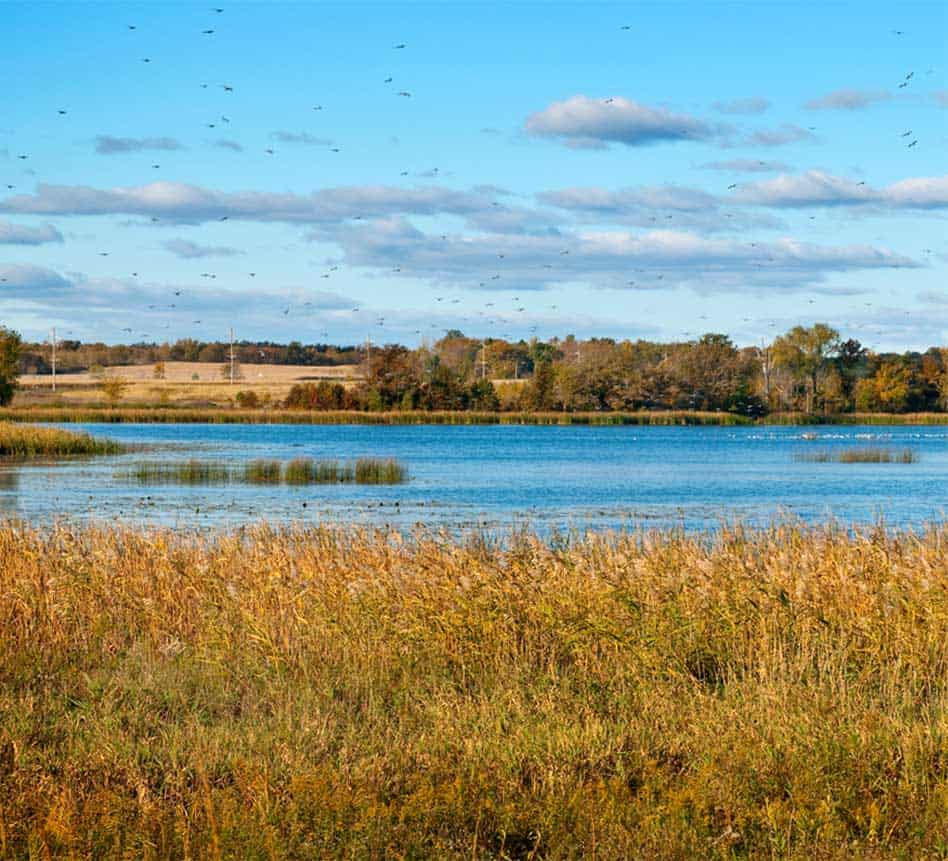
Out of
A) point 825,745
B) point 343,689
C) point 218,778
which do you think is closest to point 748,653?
point 825,745

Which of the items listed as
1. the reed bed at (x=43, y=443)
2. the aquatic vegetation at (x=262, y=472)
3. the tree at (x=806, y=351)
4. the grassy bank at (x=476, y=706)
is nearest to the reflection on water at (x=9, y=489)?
the reed bed at (x=43, y=443)

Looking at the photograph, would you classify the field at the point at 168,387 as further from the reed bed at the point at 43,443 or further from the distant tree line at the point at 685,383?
the reed bed at the point at 43,443

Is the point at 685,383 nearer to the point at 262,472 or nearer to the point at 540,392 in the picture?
the point at 540,392

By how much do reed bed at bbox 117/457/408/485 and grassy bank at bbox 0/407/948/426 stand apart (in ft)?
138

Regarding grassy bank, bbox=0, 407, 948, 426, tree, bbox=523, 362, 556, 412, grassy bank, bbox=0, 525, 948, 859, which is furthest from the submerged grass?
grassy bank, bbox=0, 525, 948, 859

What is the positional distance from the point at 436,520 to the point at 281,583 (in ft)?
55.0

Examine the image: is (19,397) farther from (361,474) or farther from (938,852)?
(938,852)

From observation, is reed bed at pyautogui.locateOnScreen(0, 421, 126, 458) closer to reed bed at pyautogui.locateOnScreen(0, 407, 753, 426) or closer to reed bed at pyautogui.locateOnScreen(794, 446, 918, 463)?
reed bed at pyautogui.locateOnScreen(0, 407, 753, 426)

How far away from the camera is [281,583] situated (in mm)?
13062

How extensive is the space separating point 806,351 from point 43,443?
11486 centimetres

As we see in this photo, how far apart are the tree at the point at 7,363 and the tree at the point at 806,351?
96.4 meters

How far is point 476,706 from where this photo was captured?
882 cm

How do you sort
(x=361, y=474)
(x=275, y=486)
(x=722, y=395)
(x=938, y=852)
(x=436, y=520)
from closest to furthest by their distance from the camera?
(x=938, y=852) < (x=436, y=520) < (x=275, y=486) < (x=361, y=474) < (x=722, y=395)

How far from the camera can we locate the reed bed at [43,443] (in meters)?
56.6
